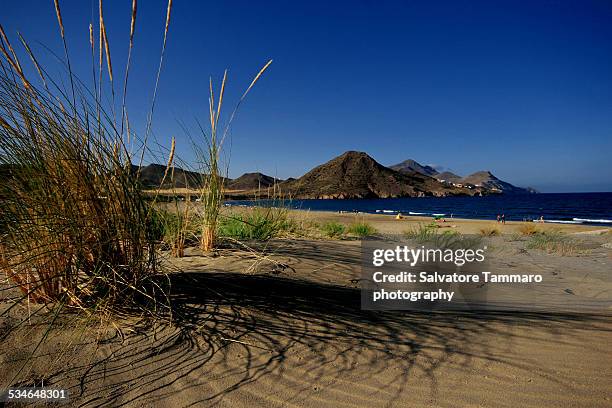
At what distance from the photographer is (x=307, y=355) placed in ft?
5.41

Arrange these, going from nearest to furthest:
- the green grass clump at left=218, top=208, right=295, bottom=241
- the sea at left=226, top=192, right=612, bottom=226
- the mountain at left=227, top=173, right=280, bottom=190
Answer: the mountain at left=227, top=173, right=280, bottom=190, the green grass clump at left=218, top=208, right=295, bottom=241, the sea at left=226, top=192, right=612, bottom=226

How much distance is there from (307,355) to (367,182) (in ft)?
333

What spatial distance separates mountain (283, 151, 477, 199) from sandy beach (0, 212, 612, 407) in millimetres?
86988

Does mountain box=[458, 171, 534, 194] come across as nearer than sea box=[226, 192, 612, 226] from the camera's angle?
No

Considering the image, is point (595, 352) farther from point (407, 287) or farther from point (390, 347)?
point (407, 287)

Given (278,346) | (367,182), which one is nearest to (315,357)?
(278,346)

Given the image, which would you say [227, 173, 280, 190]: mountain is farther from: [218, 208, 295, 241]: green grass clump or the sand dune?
the sand dune

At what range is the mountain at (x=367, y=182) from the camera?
95812 mm

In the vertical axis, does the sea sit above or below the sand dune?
below

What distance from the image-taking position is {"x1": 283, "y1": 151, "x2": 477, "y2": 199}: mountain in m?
95.8

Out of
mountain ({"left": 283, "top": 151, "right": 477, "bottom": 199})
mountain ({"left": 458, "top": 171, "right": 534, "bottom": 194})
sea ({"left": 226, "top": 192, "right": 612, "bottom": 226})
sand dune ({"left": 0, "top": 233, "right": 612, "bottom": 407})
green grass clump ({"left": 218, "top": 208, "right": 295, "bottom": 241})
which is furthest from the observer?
mountain ({"left": 458, "top": 171, "right": 534, "bottom": 194})

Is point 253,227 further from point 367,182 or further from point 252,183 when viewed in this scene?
point 367,182

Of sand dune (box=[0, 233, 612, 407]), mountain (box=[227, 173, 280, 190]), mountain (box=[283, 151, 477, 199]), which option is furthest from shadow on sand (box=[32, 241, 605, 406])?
mountain (box=[283, 151, 477, 199])

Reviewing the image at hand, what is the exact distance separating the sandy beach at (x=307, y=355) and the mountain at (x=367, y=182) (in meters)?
87.0
